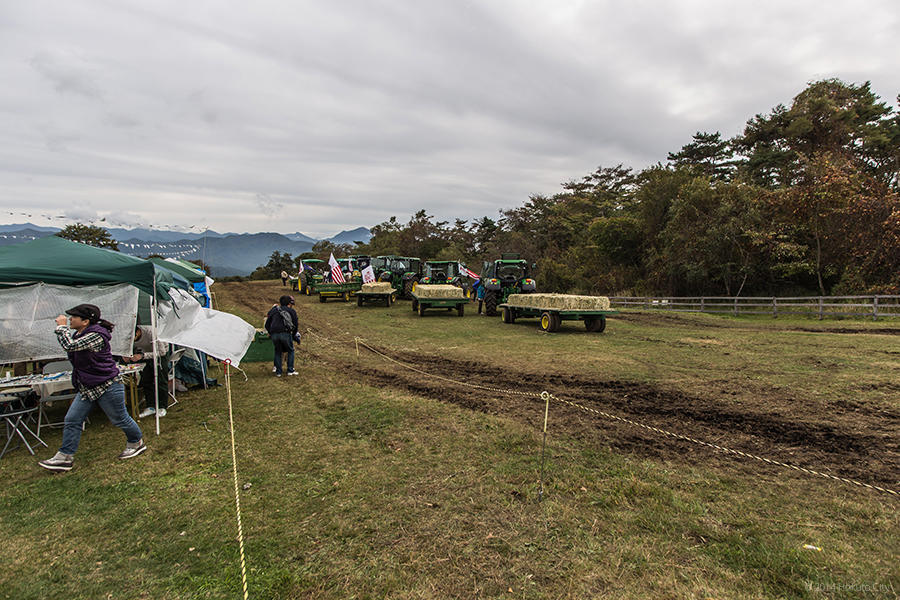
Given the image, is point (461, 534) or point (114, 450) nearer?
point (461, 534)

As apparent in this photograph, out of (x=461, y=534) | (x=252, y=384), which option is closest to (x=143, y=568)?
(x=461, y=534)

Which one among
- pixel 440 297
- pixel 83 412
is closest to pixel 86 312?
pixel 83 412

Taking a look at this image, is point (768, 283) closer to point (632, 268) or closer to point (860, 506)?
point (632, 268)

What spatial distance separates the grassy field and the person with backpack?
101 centimetres

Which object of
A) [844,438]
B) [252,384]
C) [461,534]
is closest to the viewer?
[461,534]

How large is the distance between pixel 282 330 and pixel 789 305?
17.6 metres

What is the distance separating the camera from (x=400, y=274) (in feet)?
79.6

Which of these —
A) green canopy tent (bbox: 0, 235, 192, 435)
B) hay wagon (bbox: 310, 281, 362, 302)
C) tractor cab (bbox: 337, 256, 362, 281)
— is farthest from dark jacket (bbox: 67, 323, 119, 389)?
tractor cab (bbox: 337, 256, 362, 281)

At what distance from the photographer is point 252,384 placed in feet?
25.3

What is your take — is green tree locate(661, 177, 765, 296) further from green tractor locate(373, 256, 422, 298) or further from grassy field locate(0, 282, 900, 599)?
grassy field locate(0, 282, 900, 599)

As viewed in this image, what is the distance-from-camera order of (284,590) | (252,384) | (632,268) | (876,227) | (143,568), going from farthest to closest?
1. (632,268)
2. (876,227)
3. (252,384)
4. (143,568)
5. (284,590)

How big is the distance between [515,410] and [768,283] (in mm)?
22286

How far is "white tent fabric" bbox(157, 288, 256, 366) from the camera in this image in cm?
591

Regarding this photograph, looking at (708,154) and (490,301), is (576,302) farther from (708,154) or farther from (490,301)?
(708,154)
